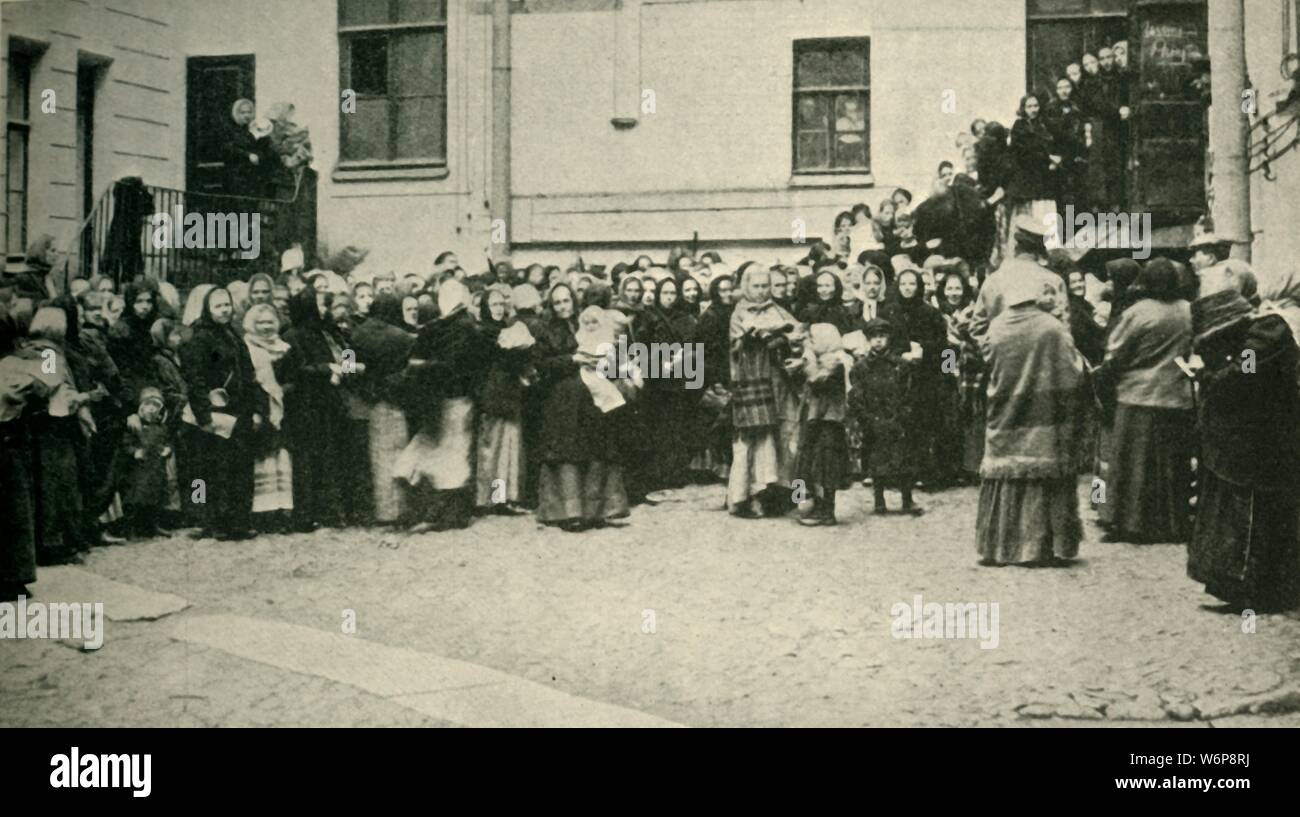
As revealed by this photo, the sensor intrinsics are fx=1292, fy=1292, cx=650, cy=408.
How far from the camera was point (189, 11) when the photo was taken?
530cm

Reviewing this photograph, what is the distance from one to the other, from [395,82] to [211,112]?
0.81 m

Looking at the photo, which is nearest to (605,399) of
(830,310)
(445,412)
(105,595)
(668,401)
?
(668,401)

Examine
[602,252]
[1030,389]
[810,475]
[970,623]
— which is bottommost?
[970,623]

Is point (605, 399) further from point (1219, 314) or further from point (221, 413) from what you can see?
point (1219, 314)

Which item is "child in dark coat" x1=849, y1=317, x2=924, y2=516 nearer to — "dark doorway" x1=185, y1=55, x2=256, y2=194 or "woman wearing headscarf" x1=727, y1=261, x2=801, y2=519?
"woman wearing headscarf" x1=727, y1=261, x2=801, y2=519

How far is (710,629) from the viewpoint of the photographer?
446cm

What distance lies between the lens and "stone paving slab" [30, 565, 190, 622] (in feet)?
16.1

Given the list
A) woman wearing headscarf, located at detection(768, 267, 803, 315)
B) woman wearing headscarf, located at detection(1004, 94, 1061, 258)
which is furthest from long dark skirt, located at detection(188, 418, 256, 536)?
woman wearing headscarf, located at detection(1004, 94, 1061, 258)

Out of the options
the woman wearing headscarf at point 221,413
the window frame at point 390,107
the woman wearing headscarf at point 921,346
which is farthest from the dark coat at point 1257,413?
the woman wearing headscarf at point 221,413

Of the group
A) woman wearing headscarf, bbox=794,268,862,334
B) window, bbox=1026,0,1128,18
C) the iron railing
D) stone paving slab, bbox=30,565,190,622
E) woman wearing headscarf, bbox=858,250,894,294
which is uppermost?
window, bbox=1026,0,1128,18

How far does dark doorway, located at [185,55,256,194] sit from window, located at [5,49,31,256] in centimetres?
75
